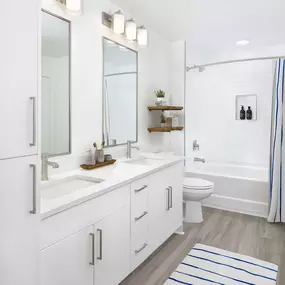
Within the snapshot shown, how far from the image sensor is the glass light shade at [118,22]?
7.88 ft

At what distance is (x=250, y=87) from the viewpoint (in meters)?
4.11

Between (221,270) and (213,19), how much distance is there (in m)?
2.39

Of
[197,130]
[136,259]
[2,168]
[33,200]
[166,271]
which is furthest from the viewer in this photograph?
[197,130]

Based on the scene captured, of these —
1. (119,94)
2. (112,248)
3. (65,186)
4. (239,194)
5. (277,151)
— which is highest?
(119,94)

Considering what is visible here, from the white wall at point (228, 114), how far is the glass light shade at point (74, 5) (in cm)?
282

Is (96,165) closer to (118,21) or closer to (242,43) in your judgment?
(118,21)

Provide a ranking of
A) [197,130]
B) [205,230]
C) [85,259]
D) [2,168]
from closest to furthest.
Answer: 1. [2,168]
2. [85,259]
3. [205,230]
4. [197,130]

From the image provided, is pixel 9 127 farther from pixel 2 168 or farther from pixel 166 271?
pixel 166 271

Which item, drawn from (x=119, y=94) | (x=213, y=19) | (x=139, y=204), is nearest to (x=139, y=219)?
(x=139, y=204)

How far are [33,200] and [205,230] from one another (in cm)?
220

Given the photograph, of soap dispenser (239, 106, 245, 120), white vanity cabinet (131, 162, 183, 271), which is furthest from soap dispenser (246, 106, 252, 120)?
white vanity cabinet (131, 162, 183, 271)

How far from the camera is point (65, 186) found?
181 cm

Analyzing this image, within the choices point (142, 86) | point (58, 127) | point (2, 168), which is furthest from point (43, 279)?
point (142, 86)

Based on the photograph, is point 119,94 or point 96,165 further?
point 119,94
